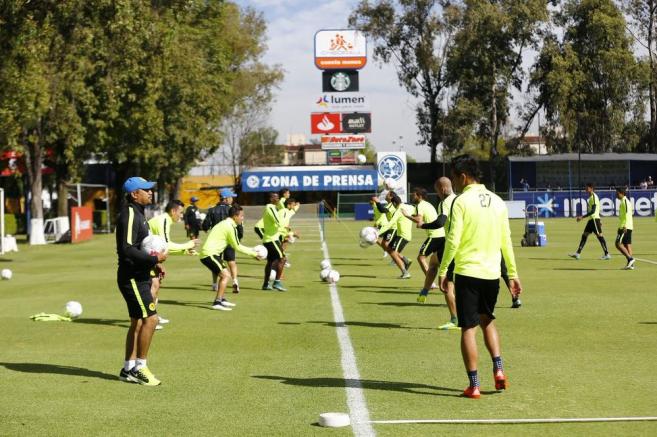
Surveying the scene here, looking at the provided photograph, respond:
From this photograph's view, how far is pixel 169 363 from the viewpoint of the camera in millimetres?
10320

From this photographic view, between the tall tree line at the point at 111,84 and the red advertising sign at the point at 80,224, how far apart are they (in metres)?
1.54

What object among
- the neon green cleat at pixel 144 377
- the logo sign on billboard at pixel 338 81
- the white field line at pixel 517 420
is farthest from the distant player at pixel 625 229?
the logo sign on billboard at pixel 338 81

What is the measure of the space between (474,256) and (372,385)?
169 centimetres

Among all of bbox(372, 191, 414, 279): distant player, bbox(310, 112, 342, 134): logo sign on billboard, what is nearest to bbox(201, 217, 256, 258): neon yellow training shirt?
bbox(372, 191, 414, 279): distant player

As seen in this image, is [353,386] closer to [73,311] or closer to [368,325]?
[368,325]

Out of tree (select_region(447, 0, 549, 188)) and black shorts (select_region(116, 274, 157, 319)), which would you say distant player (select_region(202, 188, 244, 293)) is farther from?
tree (select_region(447, 0, 549, 188))

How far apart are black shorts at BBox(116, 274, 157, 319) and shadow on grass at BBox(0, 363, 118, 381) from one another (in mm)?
849

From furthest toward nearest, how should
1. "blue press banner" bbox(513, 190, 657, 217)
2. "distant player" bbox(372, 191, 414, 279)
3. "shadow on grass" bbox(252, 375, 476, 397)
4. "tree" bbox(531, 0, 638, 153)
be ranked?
1. "tree" bbox(531, 0, 638, 153)
2. "blue press banner" bbox(513, 190, 657, 217)
3. "distant player" bbox(372, 191, 414, 279)
4. "shadow on grass" bbox(252, 375, 476, 397)

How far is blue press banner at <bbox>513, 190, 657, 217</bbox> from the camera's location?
59.0 m

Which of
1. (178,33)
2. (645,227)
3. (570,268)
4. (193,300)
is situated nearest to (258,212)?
(178,33)

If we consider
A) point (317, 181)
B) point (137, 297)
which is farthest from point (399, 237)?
point (317, 181)

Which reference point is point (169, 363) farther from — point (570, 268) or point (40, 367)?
point (570, 268)

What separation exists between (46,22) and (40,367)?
72.7ft

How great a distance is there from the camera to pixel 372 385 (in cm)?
886
